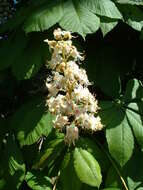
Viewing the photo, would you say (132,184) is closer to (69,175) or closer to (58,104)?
(69,175)

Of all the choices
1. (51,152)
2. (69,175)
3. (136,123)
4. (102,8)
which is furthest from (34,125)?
(102,8)

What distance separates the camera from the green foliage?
1.65 meters

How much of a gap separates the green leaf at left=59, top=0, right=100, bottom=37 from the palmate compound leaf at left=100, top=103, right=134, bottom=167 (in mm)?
321

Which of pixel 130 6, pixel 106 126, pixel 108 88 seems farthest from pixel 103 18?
pixel 106 126

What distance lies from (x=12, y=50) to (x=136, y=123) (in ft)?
2.00

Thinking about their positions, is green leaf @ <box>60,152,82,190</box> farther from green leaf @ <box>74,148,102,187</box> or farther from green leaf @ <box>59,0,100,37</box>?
green leaf @ <box>59,0,100,37</box>

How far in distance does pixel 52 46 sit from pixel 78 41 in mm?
504

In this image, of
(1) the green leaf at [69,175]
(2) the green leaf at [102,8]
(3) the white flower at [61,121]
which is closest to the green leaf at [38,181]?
(1) the green leaf at [69,175]

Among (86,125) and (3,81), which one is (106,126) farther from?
(3,81)

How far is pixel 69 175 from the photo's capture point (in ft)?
5.23

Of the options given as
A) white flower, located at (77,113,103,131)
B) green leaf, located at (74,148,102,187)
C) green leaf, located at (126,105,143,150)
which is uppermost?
white flower, located at (77,113,103,131)

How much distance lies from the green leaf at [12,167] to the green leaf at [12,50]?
0.31 meters

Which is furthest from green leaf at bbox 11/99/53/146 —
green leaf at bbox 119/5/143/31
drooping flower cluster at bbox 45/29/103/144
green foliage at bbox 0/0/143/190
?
green leaf at bbox 119/5/143/31

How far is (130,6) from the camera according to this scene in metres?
1.92
